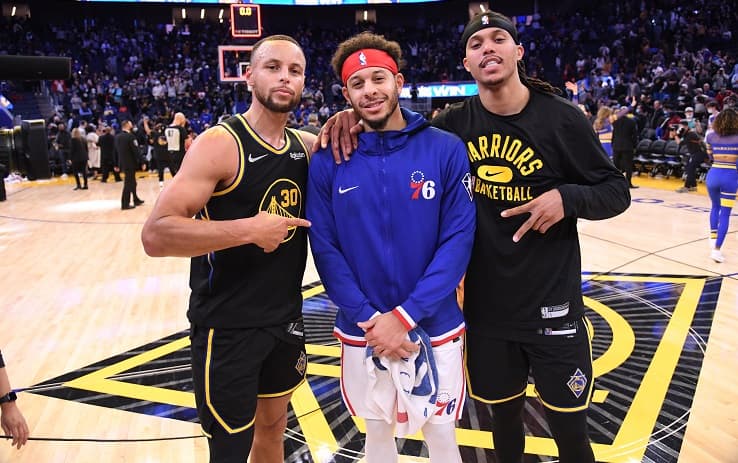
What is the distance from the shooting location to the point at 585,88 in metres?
19.8

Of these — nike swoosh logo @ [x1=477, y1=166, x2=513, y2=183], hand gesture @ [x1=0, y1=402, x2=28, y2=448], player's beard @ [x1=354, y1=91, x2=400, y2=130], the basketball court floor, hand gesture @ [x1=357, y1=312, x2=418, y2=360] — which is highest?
player's beard @ [x1=354, y1=91, x2=400, y2=130]

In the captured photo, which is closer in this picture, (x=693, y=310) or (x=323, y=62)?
(x=693, y=310)

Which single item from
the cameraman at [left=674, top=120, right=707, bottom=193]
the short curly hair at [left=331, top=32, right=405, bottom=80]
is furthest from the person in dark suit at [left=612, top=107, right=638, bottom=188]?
the short curly hair at [left=331, top=32, right=405, bottom=80]

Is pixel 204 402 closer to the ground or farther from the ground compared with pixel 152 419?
farther from the ground

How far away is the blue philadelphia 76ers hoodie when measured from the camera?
1.96 meters

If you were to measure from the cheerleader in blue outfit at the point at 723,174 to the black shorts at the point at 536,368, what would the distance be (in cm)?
501

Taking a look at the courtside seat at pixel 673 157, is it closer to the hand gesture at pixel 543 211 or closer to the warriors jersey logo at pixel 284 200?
the hand gesture at pixel 543 211

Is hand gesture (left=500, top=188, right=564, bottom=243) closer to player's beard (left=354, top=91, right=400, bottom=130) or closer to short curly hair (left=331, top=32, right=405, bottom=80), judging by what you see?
player's beard (left=354, top=91, right=400, bottom=130)

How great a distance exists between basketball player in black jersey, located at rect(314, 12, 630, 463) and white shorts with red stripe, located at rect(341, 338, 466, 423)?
0.65 ft

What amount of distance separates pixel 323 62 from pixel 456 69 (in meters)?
6.53

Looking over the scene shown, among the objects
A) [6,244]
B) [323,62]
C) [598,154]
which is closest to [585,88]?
[323,62]

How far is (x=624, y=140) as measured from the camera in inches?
423

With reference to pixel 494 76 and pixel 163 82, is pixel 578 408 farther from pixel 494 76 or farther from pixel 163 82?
pixel 163 82

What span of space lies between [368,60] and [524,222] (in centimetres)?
80
